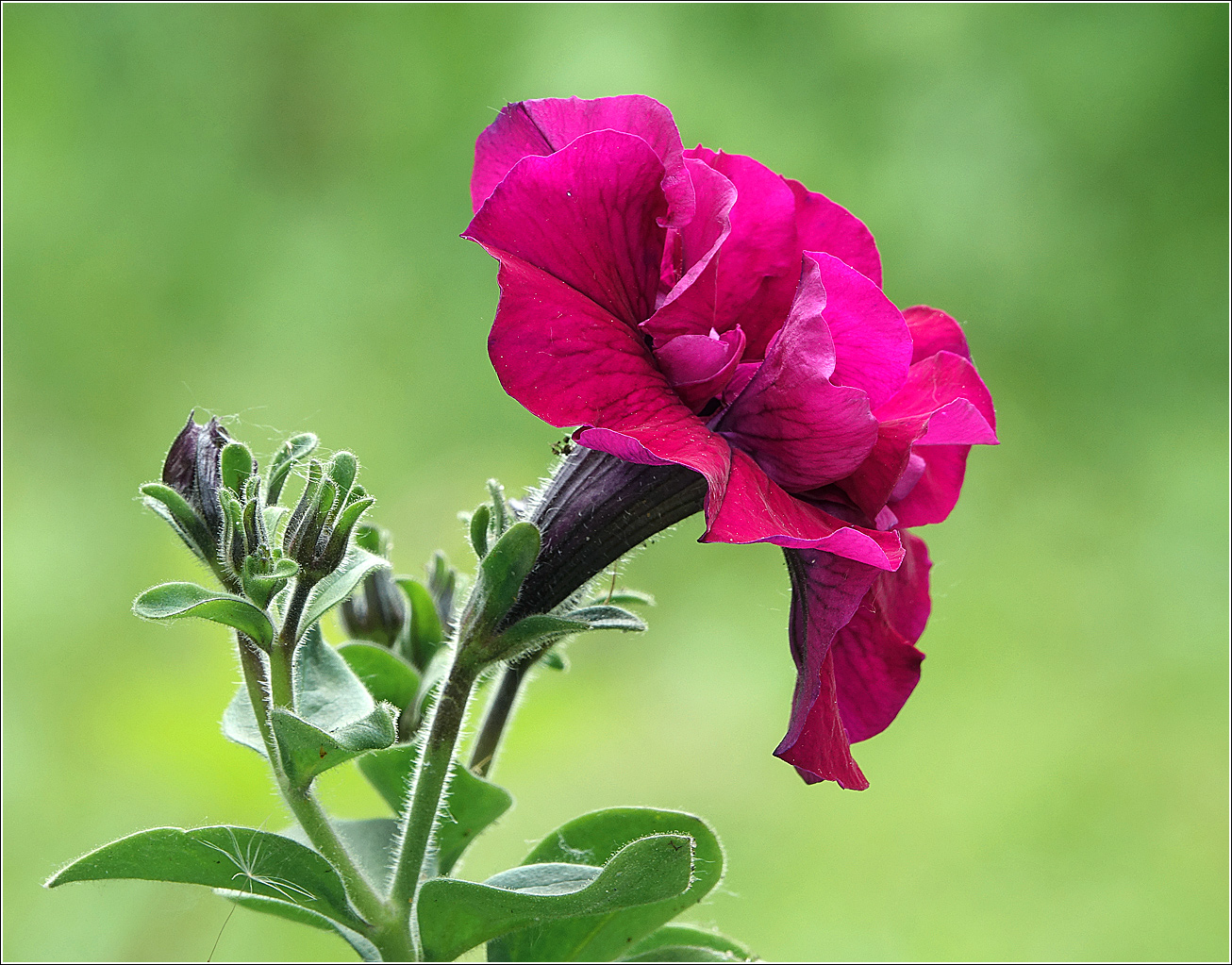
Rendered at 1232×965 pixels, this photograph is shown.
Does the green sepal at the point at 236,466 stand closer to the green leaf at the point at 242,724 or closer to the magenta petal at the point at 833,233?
the green leaf at the point at 242,724

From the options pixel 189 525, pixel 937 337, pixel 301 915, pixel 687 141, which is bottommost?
pixel 301 915

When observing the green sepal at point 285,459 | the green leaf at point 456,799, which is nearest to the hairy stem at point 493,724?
the green leaf at point 456,799

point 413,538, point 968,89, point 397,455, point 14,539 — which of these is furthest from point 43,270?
point 968,89

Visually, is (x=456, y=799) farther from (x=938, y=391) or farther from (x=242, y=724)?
(x=938, y=391)

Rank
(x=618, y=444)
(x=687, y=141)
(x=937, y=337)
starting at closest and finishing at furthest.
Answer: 1. (x=618, y=444)
2. (x=937, y=337)
3. (x=687, y=141)

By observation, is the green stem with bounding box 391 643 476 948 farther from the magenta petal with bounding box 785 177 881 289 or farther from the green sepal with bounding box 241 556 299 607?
the magenta petal with bounding box 785 177 881 289

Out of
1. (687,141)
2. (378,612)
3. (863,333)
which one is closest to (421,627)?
(378,612)

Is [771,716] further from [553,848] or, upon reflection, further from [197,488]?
[197,488]
